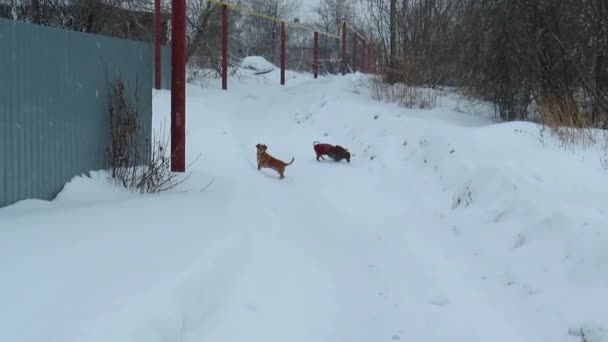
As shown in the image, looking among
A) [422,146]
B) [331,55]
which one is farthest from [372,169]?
[331,55]

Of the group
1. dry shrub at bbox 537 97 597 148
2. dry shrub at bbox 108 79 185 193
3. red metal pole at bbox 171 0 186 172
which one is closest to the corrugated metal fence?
dry shrub at bbox 108 79 185 193

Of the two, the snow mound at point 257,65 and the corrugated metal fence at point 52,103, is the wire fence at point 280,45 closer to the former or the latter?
the snow mound at point 257,65

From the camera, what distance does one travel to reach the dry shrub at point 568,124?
816 centimetres

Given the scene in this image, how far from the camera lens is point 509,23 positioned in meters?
13.0

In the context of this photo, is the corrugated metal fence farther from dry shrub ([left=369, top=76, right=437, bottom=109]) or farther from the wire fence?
the wire fence

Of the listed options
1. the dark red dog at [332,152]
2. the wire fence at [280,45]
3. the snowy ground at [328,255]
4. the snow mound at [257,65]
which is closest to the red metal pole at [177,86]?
the snowy ground at [328,255]

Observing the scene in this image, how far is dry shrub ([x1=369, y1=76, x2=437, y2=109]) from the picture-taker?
14.2m

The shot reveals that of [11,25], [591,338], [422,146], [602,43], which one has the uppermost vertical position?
[602,43]

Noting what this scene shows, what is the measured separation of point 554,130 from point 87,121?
248 inches

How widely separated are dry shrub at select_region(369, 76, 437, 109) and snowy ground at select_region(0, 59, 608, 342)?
5.61 m

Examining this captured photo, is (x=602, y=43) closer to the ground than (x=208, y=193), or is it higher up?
higher up

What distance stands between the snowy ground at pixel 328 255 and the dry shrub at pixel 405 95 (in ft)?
18.4

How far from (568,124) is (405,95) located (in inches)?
217

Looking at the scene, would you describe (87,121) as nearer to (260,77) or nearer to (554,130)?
(554,130)
